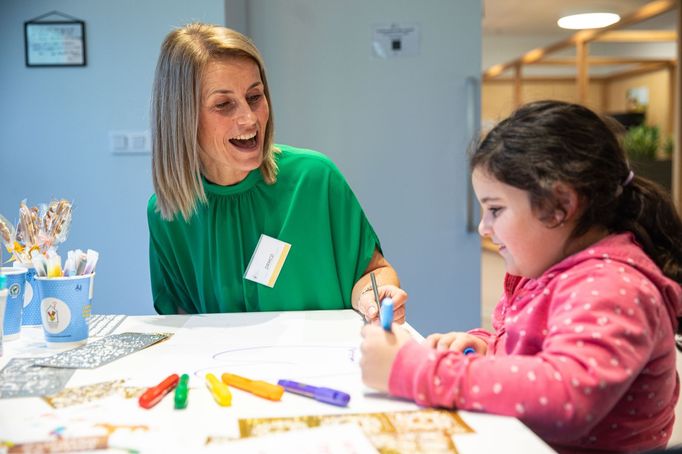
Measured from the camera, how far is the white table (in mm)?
835

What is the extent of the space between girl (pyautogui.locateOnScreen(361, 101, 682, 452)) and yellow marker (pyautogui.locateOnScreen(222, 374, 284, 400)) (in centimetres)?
13

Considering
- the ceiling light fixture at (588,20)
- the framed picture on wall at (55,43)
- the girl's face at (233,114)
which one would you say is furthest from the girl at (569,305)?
the ceiling light fixture at (588,20)

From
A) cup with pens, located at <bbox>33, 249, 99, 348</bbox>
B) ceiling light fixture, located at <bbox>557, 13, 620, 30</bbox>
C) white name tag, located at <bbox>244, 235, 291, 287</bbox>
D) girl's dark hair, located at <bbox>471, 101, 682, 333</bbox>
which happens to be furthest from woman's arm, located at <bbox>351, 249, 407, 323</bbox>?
ceiling light fixture, located at <bbox>557, 13, 620, 30</bbox>

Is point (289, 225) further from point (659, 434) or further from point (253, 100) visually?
point (659, 434)

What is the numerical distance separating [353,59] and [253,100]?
1.58 meters

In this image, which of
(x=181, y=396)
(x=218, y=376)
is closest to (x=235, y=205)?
(x=218, y=376)

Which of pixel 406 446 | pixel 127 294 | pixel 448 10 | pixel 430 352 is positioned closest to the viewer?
pixel 406 446

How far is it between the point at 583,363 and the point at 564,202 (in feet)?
0.90

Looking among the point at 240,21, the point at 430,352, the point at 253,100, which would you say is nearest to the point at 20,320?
the point at 253,100

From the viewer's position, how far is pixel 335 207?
5.85ft

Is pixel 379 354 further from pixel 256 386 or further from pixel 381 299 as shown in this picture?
pixel 381 299

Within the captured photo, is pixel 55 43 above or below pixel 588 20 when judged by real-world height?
below

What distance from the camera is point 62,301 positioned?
1.27 metres

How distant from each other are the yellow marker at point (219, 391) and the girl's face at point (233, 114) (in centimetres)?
77
